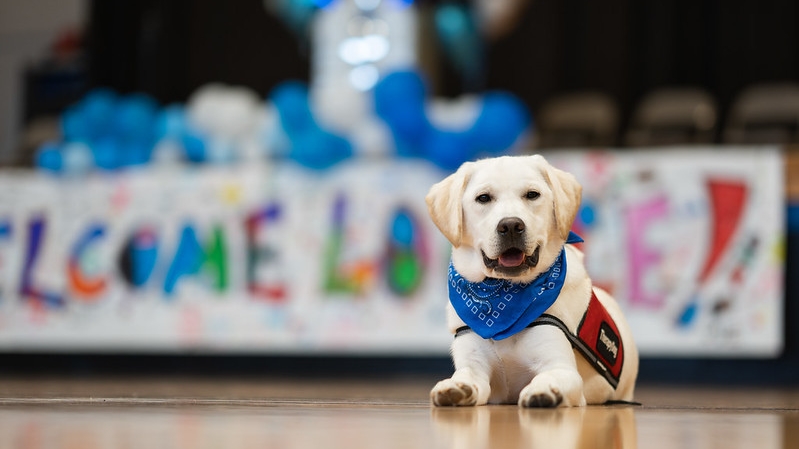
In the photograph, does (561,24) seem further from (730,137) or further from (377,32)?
(730,137)

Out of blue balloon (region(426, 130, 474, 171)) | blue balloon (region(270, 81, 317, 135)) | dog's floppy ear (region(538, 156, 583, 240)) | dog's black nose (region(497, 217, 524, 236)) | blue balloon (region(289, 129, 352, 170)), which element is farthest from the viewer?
blue balloon (region(270, 81, 317, 135))

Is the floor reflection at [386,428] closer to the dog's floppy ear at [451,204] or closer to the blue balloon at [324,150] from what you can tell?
the dog's floppy ear at [451,204]

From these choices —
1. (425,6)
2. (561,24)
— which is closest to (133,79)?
(425,6)

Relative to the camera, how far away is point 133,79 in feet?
36.1

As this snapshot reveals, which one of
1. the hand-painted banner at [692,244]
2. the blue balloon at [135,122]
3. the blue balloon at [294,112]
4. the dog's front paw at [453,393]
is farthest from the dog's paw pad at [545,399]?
the blue balloon at [135,122]

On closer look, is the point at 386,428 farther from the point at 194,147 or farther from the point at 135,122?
the point at 135,122

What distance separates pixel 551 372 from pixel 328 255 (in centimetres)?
360

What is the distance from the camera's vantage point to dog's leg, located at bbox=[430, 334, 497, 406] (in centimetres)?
246

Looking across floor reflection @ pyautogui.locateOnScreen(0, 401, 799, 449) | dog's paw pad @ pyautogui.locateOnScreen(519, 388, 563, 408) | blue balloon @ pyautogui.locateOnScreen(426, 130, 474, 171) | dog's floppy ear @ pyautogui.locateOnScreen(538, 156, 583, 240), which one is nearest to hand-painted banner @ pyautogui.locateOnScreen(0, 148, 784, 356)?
blue balloon @ pyautogui.locateOnScreen(426, 130, 474, 171)

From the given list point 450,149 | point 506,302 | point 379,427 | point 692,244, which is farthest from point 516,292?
point 450,149

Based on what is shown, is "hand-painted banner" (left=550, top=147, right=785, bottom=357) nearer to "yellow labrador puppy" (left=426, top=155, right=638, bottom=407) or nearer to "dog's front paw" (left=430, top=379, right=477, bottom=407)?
"yellow labrador puppy" (left=426, top=155, right=638, bottom=407)

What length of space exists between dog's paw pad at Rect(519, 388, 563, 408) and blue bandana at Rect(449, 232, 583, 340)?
23cm

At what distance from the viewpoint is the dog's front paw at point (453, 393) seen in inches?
96.4

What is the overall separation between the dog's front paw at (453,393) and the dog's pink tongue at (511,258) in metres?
0.32
